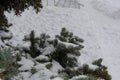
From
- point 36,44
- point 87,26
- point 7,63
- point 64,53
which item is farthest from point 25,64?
point 87,26

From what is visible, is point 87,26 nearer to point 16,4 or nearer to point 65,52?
Answer: point 65,52

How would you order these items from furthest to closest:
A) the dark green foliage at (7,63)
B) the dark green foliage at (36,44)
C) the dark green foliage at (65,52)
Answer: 1. the dark green foliage at (36,44)
2. the dark green foliage at (65,52)
3. the dark green foliage at (7,63)

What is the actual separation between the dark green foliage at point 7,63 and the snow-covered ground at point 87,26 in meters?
5.94

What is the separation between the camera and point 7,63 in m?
3.49

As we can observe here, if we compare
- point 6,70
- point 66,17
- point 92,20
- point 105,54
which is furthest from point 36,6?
point 92,20

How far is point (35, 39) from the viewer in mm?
6066

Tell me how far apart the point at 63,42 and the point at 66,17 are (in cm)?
667

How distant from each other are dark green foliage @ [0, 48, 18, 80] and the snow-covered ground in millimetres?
5937

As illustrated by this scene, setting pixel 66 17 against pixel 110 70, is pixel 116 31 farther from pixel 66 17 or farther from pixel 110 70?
pixel 110 70

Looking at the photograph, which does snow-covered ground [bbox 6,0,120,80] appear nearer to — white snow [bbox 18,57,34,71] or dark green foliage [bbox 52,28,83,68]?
dark green foliage [bbox 52,28,83,68]

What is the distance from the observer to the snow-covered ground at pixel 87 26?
10.4 metres

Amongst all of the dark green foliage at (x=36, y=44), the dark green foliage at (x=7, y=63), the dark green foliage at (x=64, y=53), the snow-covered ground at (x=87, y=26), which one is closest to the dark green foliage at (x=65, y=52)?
the dark green foliage at (x=64, y=53)

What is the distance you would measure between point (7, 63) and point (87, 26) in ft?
28.6

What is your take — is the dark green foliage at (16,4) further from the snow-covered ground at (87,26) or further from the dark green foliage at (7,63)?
the snow-covered ground at (87,26)
